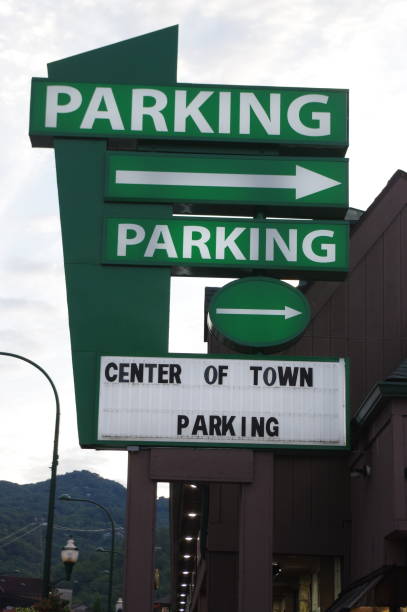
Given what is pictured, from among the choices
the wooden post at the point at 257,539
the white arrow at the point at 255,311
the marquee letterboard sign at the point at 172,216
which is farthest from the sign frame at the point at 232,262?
the wooden post at the point at 257,539

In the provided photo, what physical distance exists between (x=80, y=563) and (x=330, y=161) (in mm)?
128088

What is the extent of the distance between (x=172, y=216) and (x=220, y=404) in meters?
5.05

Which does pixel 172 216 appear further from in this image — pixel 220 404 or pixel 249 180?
pixel 220 404

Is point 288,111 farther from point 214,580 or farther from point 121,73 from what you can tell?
point 214,580

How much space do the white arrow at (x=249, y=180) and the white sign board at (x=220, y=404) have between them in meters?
4.73

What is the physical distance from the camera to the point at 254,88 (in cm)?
2814

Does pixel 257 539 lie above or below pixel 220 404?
below

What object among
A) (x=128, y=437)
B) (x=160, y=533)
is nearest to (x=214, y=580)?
(x=128, y=437)

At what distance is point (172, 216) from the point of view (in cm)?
2675

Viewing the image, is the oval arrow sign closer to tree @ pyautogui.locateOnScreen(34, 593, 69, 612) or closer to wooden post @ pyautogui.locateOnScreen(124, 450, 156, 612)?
wooden post @ pyautogui.locateOnScreen(124, 450, 156, 612)

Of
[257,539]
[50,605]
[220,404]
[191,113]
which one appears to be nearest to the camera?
[50,605]

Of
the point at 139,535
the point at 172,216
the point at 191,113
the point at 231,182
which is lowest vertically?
the point at 139,535

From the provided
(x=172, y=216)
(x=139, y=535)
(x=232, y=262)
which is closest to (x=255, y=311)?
(x=232, y=262)

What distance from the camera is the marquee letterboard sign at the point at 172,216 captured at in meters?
25.0
